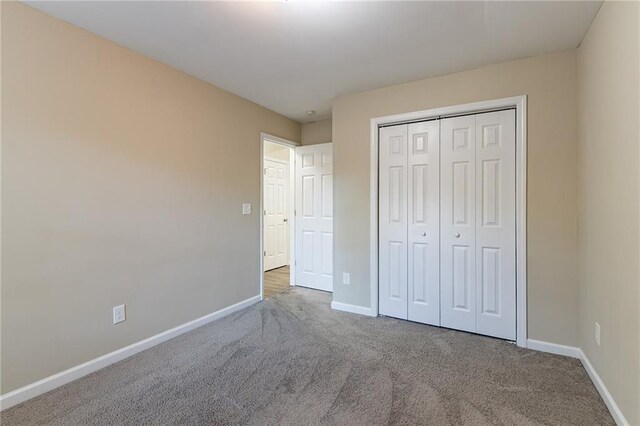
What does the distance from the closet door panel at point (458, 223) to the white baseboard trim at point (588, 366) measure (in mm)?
484

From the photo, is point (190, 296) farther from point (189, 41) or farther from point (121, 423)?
point (189, 41)

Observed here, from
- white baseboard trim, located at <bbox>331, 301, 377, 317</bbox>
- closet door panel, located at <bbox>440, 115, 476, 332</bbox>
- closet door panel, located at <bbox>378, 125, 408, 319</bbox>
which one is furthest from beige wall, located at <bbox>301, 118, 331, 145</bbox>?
white baseboard trim, located at <bbox>331, 301, 377, 317</bbox>

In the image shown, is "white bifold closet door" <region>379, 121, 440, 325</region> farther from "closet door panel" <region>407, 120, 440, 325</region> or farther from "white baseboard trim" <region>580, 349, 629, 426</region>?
"white baseboard trim" <region>580, 349, 629, 426</region>

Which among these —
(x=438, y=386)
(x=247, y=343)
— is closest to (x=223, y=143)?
(x=247, y=343)

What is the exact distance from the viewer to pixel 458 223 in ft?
9.18

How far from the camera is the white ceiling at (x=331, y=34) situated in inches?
73.3

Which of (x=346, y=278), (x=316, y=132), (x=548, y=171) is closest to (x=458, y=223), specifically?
(x=548, y=171)

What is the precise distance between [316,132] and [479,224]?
8.37 feet

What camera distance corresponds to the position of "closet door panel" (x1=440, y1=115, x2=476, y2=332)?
108 inches

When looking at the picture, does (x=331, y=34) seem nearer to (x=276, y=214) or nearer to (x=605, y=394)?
(x=605, y=394)

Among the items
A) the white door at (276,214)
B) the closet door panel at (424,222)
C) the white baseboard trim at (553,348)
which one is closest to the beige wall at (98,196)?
the closet door panel at (424,222)

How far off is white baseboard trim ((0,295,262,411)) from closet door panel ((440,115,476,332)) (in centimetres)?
232

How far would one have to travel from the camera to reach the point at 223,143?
10.6ft

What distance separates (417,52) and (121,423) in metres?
3.11
